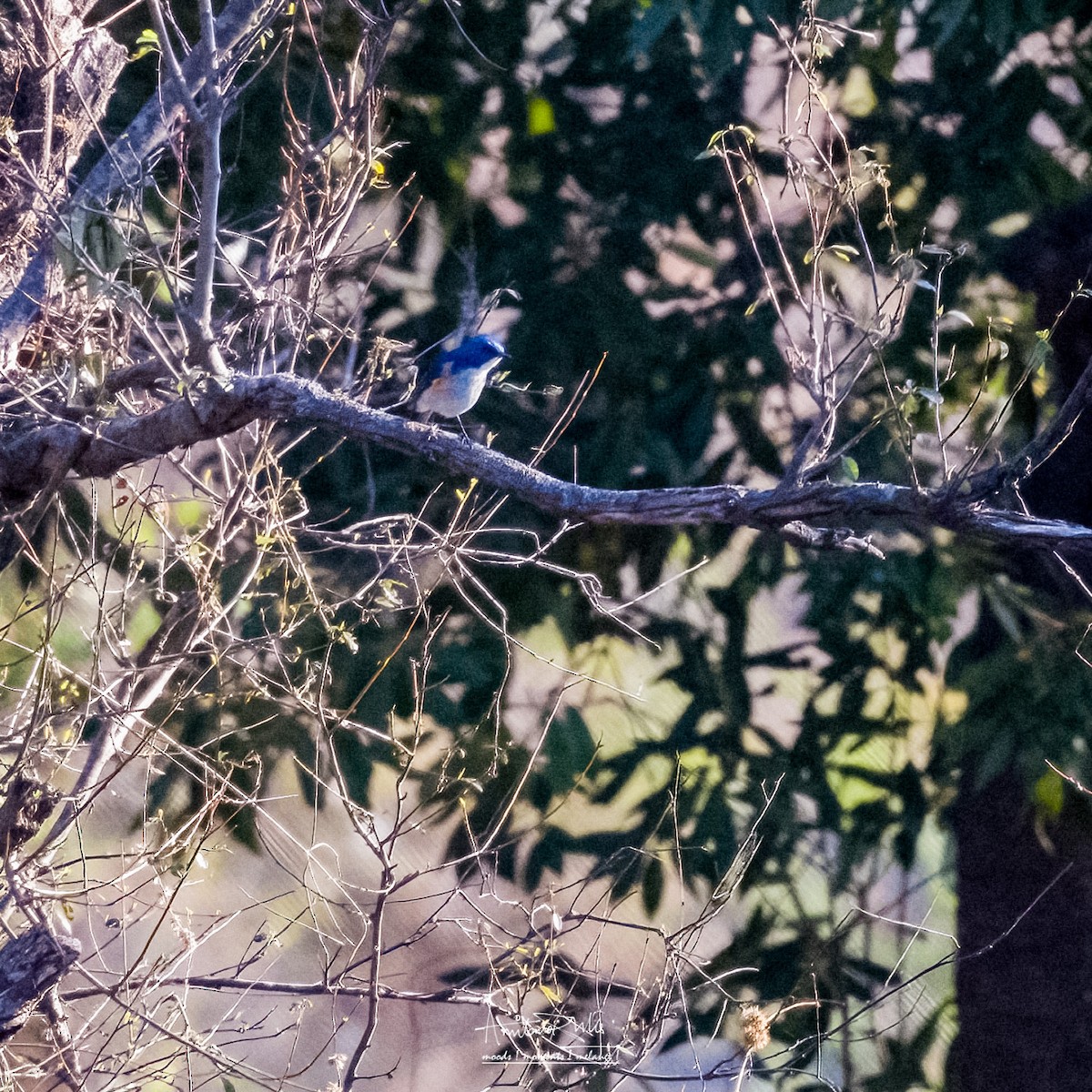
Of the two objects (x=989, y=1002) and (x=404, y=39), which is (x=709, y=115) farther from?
(x=989, y=1002)

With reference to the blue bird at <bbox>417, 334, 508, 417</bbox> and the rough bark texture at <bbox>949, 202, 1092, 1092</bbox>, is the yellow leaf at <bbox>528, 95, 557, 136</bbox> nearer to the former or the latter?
the blue bird at <bbox>417, 334, 508, 417</bbox>

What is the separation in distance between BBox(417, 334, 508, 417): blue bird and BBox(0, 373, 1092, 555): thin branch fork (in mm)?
896

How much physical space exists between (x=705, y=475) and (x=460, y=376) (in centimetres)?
102

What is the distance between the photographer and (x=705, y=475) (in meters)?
3.42

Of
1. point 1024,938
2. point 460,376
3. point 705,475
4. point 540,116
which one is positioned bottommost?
point 1024,938

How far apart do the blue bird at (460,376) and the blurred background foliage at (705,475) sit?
1.35ft

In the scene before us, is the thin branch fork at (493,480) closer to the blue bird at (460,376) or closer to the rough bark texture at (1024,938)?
the blue bird at (460,376)

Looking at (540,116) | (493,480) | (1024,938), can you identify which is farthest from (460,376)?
(1024,938)

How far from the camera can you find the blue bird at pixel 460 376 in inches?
111

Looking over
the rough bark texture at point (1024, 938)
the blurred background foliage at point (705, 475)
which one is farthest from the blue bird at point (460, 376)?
the rough bark texture at point (1024, 938)

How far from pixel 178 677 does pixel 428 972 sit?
1.20 m

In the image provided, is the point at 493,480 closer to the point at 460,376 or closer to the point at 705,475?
the point at 460,376

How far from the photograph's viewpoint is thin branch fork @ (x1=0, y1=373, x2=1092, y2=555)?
4.97ft

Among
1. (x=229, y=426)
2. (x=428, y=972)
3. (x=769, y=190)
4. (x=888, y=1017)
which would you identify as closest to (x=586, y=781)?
(x=428, y=972)
